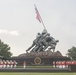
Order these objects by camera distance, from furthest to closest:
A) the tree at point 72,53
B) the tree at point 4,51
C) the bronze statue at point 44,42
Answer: the tree at point 72,53, the tree at point 4,51, the bronze statue at point 44,42

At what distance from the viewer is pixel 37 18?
142ft

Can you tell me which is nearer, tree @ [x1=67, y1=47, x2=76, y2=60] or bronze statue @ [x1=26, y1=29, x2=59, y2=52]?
bronze statue @ [x1=26, y1=29, x2=59, y2=52]

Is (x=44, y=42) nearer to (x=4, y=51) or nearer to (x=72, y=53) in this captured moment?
(x=4, y=51)

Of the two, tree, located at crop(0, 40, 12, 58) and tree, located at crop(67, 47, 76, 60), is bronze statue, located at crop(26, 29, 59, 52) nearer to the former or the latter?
tree, located at crop(0, 40, 12, 58)

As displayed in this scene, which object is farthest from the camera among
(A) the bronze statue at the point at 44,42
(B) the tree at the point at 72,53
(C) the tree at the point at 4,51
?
(B) the tree at the point at 72,53

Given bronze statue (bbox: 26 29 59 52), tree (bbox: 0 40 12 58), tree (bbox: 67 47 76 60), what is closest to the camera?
bronze statue (bbox: 26 29 59 52)

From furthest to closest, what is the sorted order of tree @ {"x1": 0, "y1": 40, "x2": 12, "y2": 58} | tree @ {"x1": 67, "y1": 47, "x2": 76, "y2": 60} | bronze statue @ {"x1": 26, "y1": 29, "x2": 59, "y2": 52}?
tree @ {"x1": 67, "y1": 47, "x2": 76, "y2": 60}, tree @ {"x1": 0, "y1": 40, "x2": 12, "y2": 58}, bronze statue @ {"x1": 26, "y1": 29, "x2": 59, "y2": 52}

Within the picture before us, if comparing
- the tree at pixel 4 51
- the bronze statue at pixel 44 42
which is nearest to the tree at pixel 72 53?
the tree at pixel 4 51

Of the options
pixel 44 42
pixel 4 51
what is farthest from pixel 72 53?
pixel 44 42

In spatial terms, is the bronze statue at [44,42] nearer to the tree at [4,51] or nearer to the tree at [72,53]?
the tree at [4,51]

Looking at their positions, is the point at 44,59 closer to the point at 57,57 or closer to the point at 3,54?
the point at 57,57

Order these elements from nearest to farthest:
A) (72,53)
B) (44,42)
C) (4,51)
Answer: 1. (44,42)
2. (4,51)
3. (72,53)

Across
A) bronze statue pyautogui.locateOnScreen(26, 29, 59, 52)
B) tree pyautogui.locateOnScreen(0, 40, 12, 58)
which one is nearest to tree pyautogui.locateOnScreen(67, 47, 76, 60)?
tree pyautogui.locateOnScreen(0, 40, 12, 58)

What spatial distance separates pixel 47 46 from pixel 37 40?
195 cm
